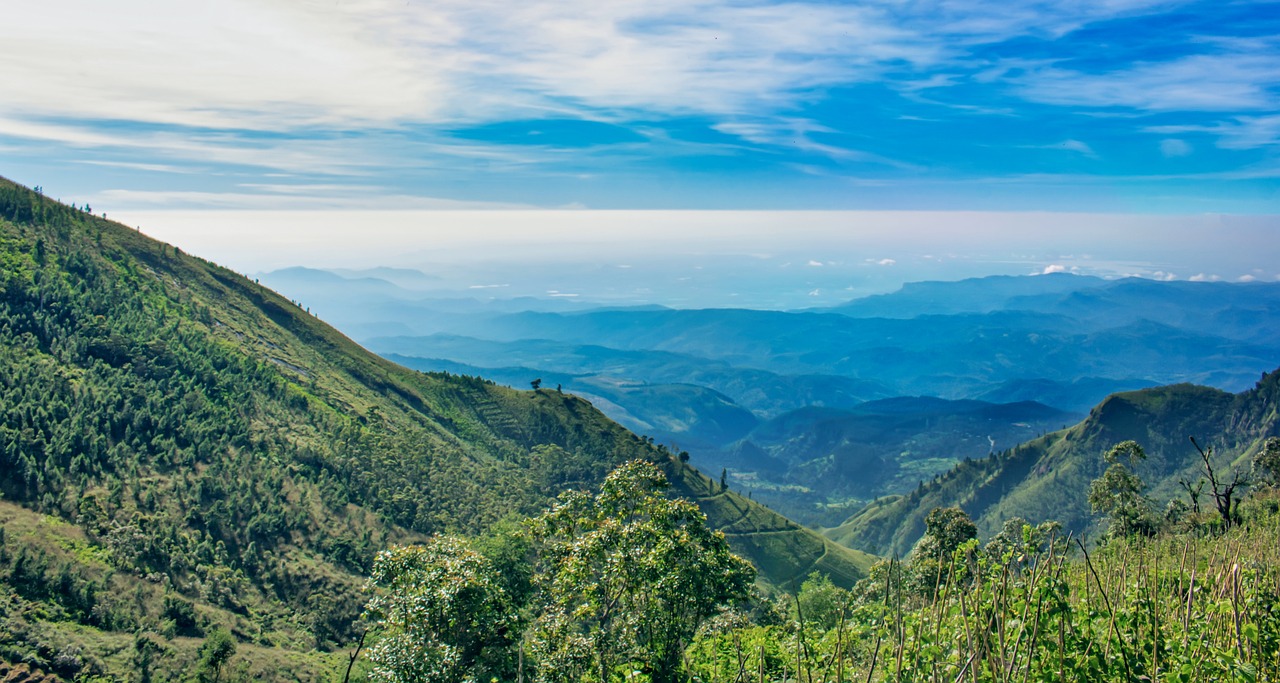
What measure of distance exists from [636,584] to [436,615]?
270 inches

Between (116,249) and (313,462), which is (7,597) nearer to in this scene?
(313,462)

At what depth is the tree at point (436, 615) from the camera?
66.7ft

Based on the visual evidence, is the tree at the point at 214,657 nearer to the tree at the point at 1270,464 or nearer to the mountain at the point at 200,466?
the mountain at the point at 200,466

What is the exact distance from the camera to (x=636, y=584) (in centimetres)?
2073

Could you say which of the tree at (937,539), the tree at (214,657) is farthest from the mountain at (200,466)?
the tree at (937,539)

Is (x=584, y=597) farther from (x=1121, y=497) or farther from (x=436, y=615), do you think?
(x=1121, y=497)

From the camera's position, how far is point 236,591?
6362 cm

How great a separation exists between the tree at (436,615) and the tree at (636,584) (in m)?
2.10

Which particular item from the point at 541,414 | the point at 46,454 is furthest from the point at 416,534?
the point at 541,414

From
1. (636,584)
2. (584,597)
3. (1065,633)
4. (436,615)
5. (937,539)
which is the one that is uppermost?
(1065,633)

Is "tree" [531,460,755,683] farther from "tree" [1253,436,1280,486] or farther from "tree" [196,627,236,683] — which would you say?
"tree" [1253,436,1280,486]

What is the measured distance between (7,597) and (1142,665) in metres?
60.8

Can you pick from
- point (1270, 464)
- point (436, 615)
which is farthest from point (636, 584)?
point (1270, 464)

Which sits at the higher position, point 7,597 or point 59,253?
point 59,253
